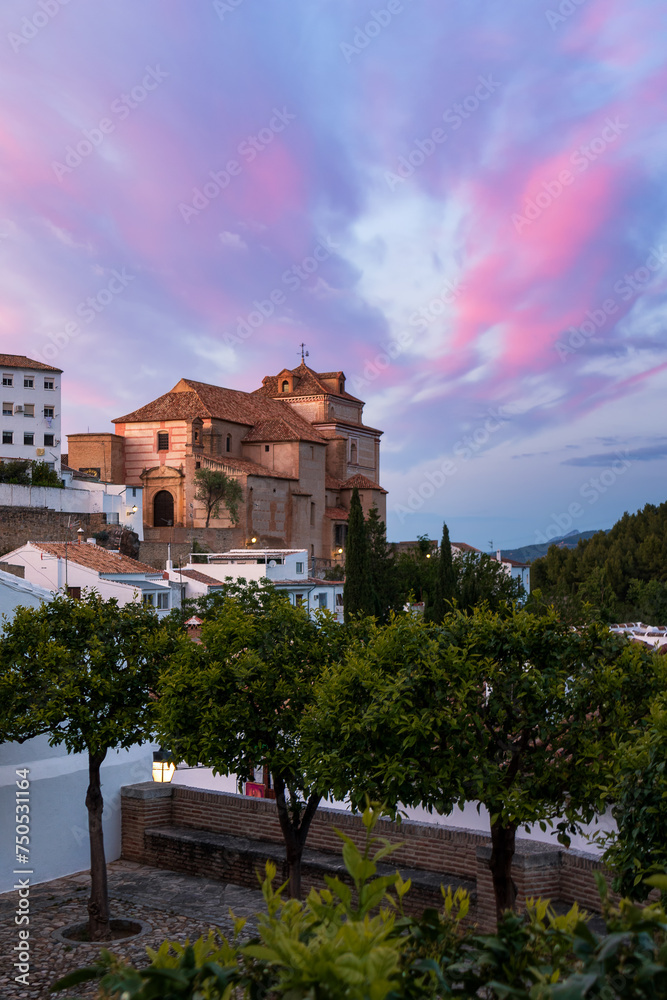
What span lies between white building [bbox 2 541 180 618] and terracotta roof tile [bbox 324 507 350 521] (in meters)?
30.0

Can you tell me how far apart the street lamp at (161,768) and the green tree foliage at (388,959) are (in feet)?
38.9

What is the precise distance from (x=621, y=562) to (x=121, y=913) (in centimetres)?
5870

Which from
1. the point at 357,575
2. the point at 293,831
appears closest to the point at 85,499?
the point at 357,575

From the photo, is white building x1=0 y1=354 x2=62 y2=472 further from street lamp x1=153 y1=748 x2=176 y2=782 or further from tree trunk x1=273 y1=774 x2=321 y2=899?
tree trunk x1=273 y1=774 x2=321 y2=899

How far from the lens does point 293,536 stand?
59.0 meters

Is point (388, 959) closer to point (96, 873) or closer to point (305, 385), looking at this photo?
point (96, 873)

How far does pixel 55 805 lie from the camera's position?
13.7 meters

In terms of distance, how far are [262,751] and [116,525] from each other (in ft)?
128

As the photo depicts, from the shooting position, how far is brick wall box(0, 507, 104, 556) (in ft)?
139

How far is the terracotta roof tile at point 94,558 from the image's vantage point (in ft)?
101

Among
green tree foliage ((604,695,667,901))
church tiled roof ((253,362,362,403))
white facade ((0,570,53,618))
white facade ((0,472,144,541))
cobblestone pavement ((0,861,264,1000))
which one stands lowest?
cobblestone pavement ((0,861,264,1000))

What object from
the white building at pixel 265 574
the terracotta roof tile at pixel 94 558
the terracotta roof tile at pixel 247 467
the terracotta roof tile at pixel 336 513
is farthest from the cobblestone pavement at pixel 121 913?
the terracotta roof tile at pixel 336 513

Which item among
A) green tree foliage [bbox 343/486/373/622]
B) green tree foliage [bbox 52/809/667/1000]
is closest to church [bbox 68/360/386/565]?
green tree foliage [bbox 343/486/373/622]

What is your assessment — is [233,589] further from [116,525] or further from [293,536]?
[293,536]
